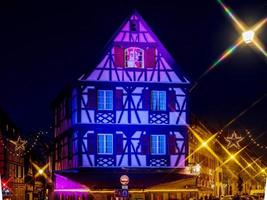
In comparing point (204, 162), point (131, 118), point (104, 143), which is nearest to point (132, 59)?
point (131, 118)

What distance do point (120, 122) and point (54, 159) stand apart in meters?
15.7

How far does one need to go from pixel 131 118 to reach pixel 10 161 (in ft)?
92.4

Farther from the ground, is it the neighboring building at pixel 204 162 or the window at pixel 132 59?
the window at pixel 132 59

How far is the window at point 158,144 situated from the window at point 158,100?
2043 mm

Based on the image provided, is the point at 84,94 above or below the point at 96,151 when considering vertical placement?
above

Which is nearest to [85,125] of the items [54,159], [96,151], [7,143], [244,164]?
[96,151]

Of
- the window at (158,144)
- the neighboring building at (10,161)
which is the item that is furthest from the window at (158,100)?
the neighboring building at (10,161)

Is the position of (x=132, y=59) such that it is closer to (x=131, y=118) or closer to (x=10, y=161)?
(x=131, y=118)

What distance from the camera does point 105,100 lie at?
154ft

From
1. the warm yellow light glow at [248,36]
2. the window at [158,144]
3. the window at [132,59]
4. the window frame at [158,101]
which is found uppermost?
the window at [132,59]

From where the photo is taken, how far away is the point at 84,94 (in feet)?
154

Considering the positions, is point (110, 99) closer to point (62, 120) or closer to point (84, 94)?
point (84, 94)

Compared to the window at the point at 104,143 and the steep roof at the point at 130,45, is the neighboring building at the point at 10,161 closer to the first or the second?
the window at the point at 104,143

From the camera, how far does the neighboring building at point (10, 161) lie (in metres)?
65.4
